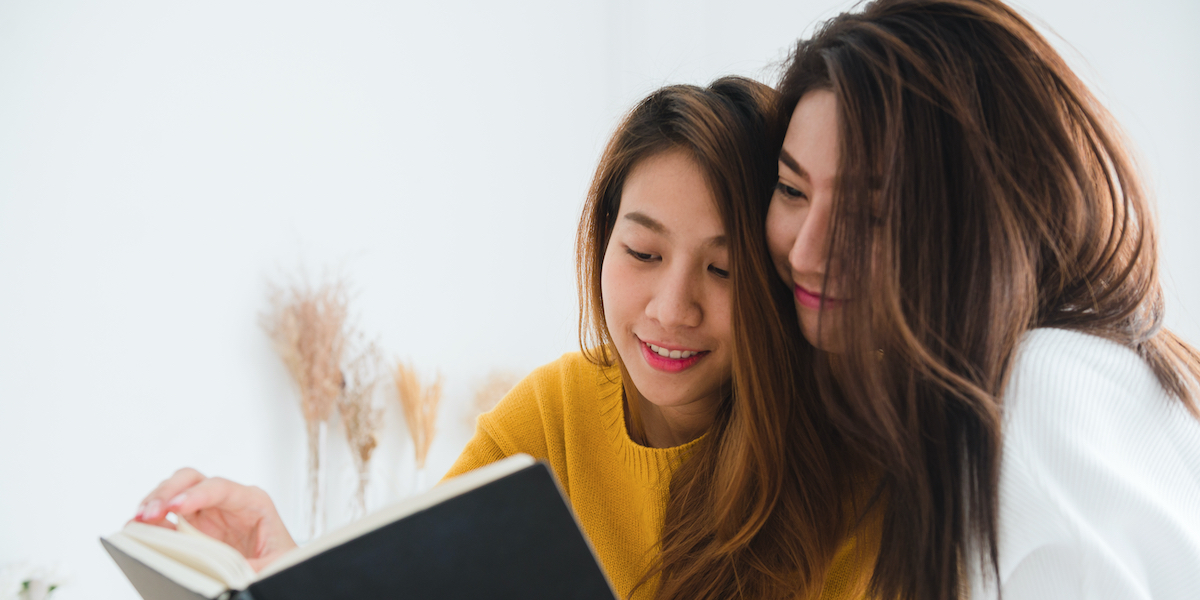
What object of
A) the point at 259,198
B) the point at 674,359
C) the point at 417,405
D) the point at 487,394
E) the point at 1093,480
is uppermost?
the point at 259,198

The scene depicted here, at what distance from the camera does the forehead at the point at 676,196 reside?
1.06 m

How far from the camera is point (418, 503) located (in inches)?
22.8

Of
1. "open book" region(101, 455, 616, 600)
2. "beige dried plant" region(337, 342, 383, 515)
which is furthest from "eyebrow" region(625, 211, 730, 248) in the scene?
"beige dried plant" region(337, 342, 383, 515)

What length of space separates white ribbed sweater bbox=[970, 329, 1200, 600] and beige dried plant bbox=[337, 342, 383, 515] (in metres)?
1.85

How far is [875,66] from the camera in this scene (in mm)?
866

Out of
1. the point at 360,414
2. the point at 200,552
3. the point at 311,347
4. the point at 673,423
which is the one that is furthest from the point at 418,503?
the point at 360,414

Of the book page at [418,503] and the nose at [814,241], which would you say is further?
the nose at [814,241]

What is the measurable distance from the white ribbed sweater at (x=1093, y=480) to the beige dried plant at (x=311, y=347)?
1805 millimetres

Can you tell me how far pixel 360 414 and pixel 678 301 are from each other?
1.50 m

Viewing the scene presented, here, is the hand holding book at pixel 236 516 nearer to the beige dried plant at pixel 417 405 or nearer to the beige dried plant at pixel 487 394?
the beige dried plant at pixel 417 405

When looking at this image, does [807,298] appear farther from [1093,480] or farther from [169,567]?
[169,567]

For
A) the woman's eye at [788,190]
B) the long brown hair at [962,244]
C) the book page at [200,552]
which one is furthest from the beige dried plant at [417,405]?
the long brown hair at [962,244]

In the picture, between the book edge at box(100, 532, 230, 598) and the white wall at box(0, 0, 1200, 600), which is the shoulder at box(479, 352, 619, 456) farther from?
the book edge at box(100, 532, 230, 598)

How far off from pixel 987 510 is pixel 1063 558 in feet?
0.25
